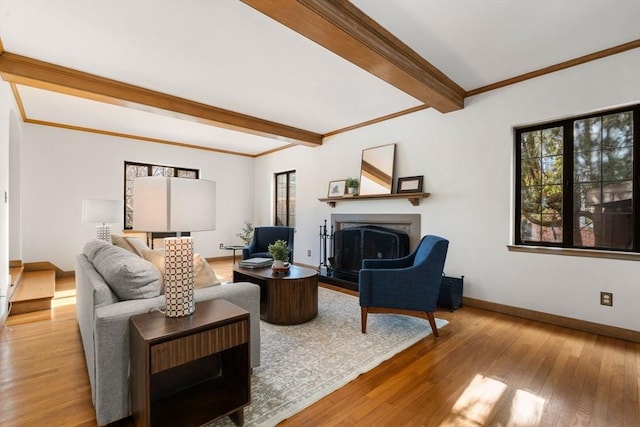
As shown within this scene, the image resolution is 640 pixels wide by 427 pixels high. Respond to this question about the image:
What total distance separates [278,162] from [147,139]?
2.67m

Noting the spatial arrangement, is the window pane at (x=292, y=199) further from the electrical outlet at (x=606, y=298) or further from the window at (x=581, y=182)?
the electrical outlet at (x=606, y=298)

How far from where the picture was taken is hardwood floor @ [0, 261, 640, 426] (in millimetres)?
1634

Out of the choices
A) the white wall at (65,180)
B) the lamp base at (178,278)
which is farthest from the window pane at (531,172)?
the white wall at (65,180)

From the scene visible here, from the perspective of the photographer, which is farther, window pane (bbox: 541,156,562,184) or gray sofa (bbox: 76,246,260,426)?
Result: window pane (bbox: 541,156,562,184)

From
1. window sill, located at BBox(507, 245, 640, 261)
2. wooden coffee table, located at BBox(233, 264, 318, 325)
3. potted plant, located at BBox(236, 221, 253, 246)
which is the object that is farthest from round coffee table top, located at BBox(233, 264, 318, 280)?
potted plant, located at BBox(236, 221, 253, 246)

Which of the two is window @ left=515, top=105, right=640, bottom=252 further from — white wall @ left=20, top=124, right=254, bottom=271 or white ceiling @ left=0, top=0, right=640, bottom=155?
white wall @ left=20, top=124, right=254, bottom=271

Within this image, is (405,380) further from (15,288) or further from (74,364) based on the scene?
(15,288)

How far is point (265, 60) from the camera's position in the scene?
289 centimetres

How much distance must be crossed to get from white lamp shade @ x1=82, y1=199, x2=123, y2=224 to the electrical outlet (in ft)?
18.7

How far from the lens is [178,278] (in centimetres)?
155

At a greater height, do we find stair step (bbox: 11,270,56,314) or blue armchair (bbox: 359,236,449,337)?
blue armchair (bbox: 359,236,449,337)

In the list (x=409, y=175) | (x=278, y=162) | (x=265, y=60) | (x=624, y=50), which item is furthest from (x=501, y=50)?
(x=278, y=162)

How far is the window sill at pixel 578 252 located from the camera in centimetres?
263

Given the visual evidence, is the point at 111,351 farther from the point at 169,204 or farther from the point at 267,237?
the point at 267,237
